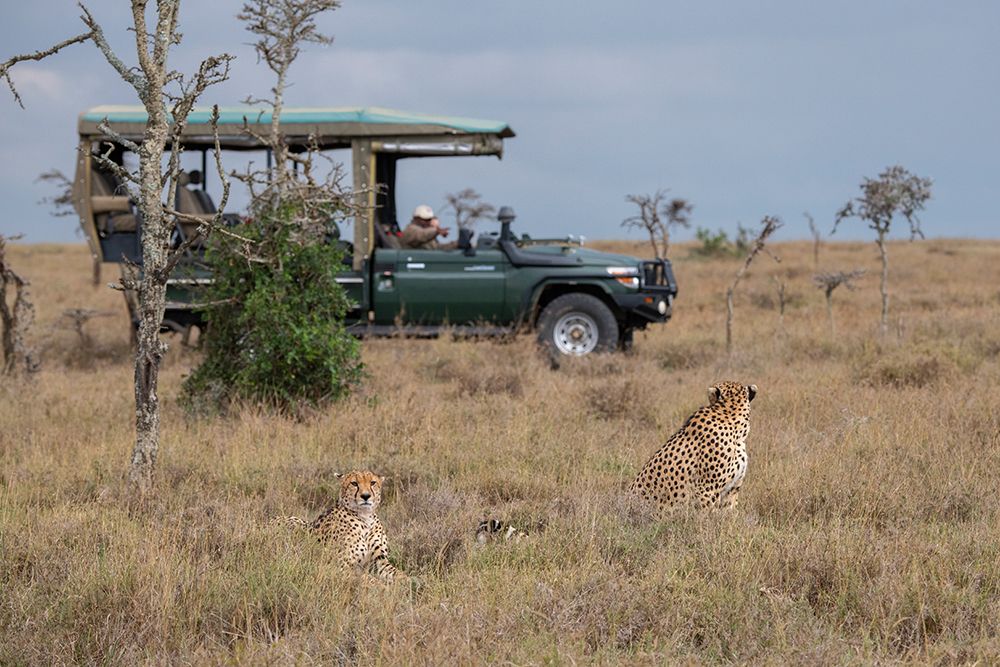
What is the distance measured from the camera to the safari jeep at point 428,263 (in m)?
13.0

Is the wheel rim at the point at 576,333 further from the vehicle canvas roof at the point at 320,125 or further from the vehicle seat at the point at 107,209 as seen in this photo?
the vehicle seat at the point at 107,209

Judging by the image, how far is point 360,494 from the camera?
5.66 metres

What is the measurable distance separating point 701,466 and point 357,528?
5.80ft

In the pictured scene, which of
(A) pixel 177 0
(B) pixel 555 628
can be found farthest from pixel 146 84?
(B) pixel 555 628

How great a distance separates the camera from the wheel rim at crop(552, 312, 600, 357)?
1327 cm

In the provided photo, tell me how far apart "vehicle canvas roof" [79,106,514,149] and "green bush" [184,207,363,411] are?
9.97 ft

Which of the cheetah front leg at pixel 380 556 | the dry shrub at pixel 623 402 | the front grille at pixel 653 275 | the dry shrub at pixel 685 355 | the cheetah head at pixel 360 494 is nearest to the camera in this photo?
the cheetah front leg at pixel 380 556

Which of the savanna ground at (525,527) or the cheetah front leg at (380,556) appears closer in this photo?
the savanna ground at (525,527)

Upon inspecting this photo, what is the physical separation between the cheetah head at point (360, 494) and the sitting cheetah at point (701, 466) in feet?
4.40

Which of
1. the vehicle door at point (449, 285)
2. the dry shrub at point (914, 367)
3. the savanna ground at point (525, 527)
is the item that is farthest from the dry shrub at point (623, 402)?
the vehicle door at point (449, 285)

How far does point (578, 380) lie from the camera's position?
11188 millimetres

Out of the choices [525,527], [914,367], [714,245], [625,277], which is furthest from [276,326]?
[714,245]

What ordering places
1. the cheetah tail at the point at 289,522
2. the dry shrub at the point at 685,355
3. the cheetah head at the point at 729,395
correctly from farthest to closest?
the dry shrub at the point at 685,355
the cheetah head at the point at 729,395
the cheetah tail at the point at 289,522

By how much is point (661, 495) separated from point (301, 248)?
5.00 m
